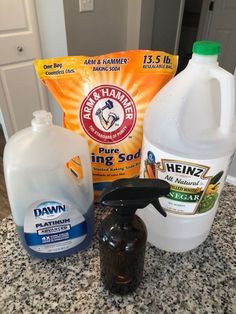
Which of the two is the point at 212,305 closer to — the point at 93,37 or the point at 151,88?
the point at 151,88

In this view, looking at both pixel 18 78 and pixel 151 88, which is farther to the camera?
pixel 18 78

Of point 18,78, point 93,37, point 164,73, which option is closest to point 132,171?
point 164,73

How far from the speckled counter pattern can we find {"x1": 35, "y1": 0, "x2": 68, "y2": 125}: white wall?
1.25 metres

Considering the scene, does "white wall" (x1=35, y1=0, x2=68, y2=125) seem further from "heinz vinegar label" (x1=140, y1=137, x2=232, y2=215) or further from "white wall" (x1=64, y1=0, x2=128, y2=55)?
"heinz vinegar label" (x1=140, y1=137, x2=232, y2=215)

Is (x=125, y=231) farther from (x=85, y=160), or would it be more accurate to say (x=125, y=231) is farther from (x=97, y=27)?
(x=97, y=27)

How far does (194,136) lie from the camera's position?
39 centimetres

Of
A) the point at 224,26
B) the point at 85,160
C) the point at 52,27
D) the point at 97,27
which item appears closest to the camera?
the point at 85,160

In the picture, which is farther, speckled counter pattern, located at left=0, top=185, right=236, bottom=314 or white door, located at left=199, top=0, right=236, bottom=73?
white door, located at left=199, top=0, right=236, bottom=73

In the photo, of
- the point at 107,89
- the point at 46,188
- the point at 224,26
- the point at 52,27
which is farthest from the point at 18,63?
the point at 224,26

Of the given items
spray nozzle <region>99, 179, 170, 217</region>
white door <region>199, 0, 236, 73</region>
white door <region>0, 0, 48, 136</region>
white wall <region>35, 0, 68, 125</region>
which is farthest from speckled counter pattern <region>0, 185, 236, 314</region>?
white door <region>199, 0, 236, 73</region>

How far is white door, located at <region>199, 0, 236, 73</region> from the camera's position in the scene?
2.73 metres

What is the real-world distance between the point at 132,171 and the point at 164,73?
0.21 metres

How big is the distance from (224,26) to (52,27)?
87.3 inches

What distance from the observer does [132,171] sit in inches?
21.7
